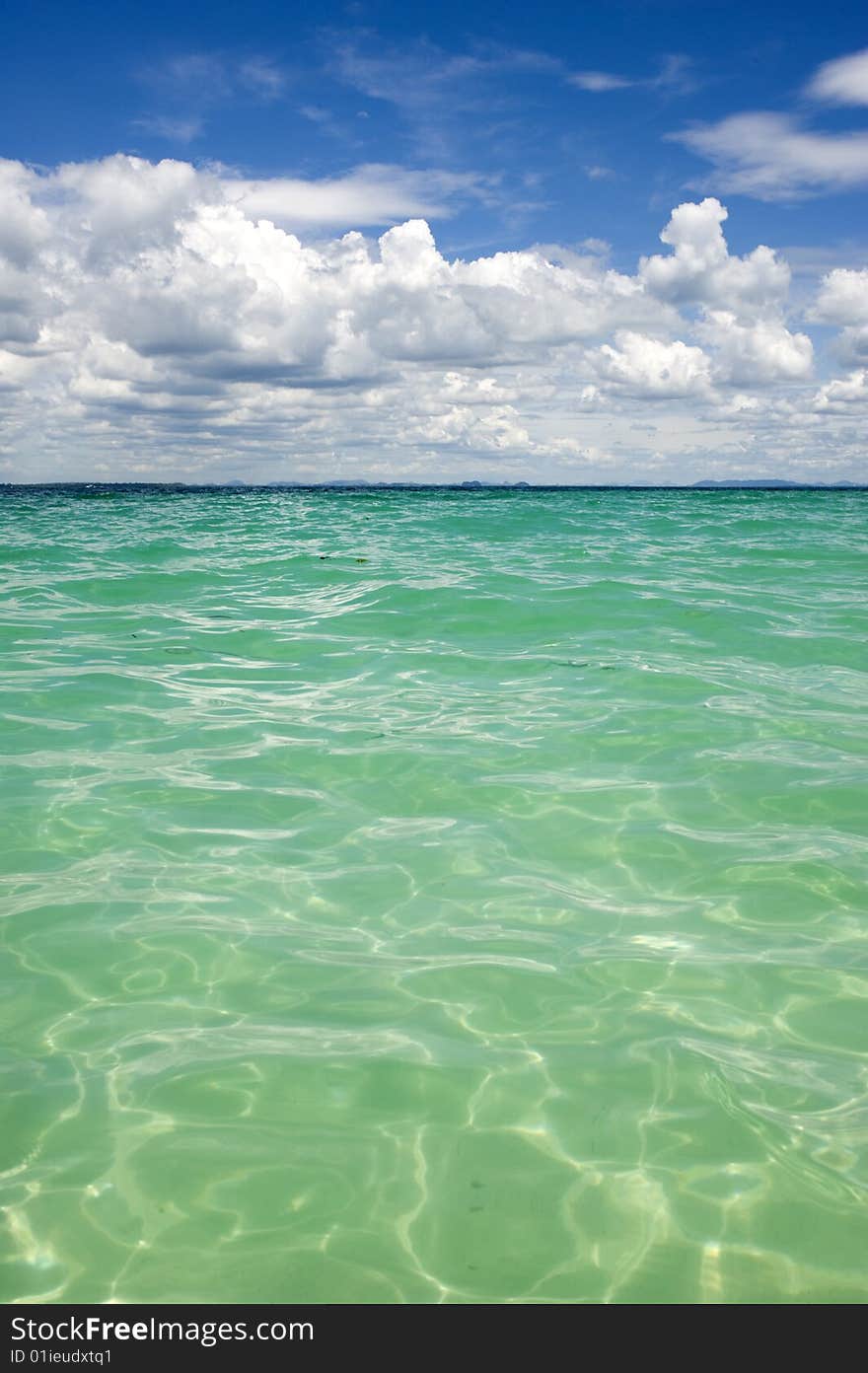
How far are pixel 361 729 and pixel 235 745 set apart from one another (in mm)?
1028

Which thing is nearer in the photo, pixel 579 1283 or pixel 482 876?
pixel 579 1283

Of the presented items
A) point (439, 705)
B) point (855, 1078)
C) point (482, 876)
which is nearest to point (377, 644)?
point (439, 705)

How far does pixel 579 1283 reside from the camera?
103 inches

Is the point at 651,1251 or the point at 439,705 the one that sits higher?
the point at 439,705

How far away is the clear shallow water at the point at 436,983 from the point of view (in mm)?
2766

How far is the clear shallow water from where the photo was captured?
9.07ft

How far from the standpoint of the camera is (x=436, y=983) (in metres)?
4.08

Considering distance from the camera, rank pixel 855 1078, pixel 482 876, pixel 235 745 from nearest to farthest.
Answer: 1. pixel 855 1078
2. pixel 482 876
3. pixel 235 745
